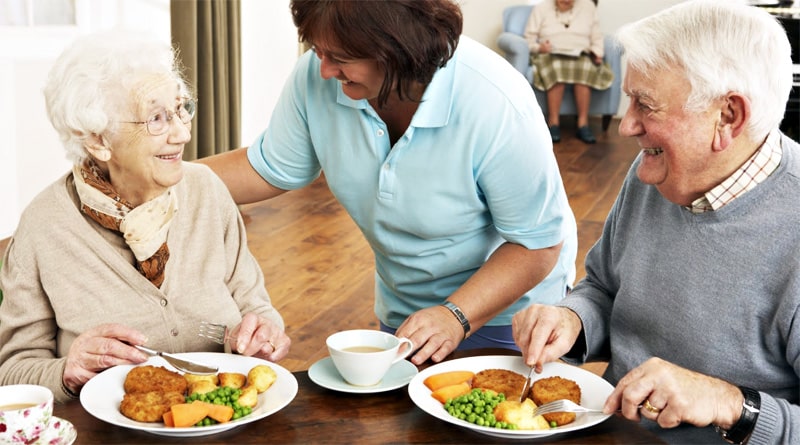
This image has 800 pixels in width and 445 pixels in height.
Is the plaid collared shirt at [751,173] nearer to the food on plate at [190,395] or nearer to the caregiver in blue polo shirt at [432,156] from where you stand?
the caregiver in blue polo shirt at [432,156]

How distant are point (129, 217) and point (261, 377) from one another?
1.35ft

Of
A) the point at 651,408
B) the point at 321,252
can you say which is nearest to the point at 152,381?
the point at 651,408

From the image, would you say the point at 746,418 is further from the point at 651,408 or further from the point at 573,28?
the point at 573,28

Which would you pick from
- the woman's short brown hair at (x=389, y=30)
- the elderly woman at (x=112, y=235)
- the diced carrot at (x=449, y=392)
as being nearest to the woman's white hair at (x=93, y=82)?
the elderly woman at (x=112, y=235)

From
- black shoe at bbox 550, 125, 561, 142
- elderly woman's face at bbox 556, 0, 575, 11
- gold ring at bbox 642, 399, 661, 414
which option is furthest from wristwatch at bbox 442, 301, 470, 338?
elderly woman's face at bbox 556, 0, 575, 11

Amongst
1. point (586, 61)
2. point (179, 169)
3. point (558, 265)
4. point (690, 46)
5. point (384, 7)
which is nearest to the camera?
point (690, 46)

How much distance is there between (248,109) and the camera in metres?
6.37

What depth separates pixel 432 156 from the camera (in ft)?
5.87

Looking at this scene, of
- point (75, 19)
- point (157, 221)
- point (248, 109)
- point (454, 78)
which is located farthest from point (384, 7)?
point (248, 109)

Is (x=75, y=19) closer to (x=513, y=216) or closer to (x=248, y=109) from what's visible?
(x=248, y=109)

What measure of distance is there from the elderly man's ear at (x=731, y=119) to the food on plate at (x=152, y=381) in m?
0.88

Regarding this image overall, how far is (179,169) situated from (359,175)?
1.17 feet

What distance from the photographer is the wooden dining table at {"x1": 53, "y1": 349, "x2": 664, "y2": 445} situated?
51.6 inches

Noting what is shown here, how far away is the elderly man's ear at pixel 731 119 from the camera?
4.57 feet
